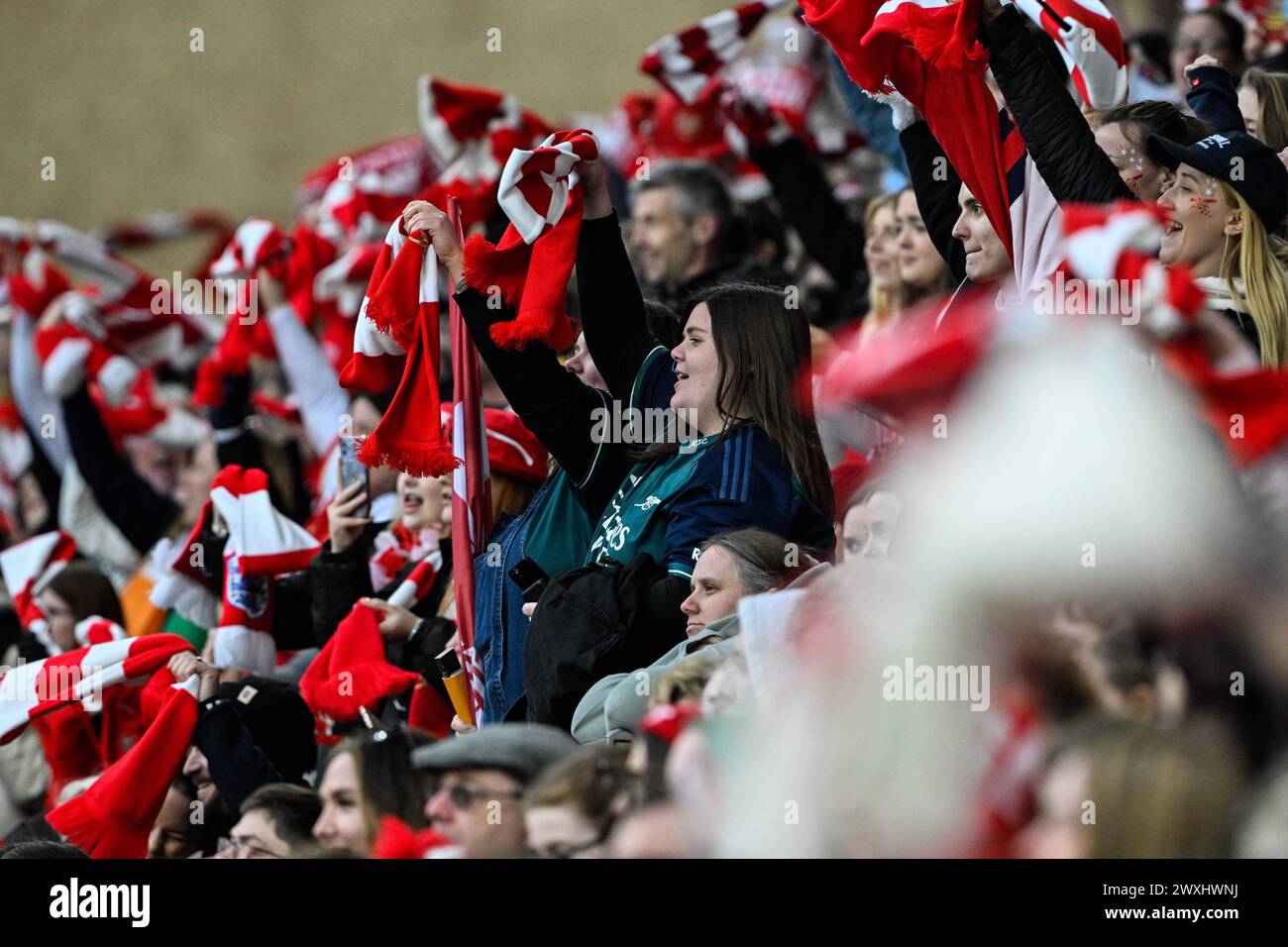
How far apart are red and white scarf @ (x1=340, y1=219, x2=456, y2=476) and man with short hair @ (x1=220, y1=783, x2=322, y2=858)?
55 cm

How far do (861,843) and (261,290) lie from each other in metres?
3.76

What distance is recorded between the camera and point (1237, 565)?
73.0 inches

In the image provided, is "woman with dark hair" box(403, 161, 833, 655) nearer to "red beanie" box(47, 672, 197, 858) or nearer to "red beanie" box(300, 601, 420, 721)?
"red beanie" box(300, 601, 420, 721)

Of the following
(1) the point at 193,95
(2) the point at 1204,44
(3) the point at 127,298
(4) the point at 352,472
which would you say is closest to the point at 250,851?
(4) the point at 352,472

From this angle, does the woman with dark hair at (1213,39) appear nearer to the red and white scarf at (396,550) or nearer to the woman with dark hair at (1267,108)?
the woman with dark hair at (1267,108)

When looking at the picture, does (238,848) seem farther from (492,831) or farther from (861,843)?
(861,843)

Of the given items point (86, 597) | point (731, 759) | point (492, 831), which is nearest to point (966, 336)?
point (731, 759)

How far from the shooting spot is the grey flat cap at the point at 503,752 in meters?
2.30

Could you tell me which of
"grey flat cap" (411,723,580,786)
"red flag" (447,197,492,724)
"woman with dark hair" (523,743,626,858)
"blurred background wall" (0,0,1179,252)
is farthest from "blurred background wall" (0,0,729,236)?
"woman with dark hair" (523,743,626,858)

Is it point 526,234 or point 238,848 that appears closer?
point 238,848

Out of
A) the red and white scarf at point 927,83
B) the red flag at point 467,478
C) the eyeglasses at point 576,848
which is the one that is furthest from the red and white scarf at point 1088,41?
the eyeglasses at point 576,848

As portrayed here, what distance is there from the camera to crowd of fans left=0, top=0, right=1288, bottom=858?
1.87m

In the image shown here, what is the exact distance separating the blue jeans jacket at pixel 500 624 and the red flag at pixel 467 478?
3 centimetres

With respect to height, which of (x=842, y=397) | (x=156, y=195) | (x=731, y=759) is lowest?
(x=731, y=759)
